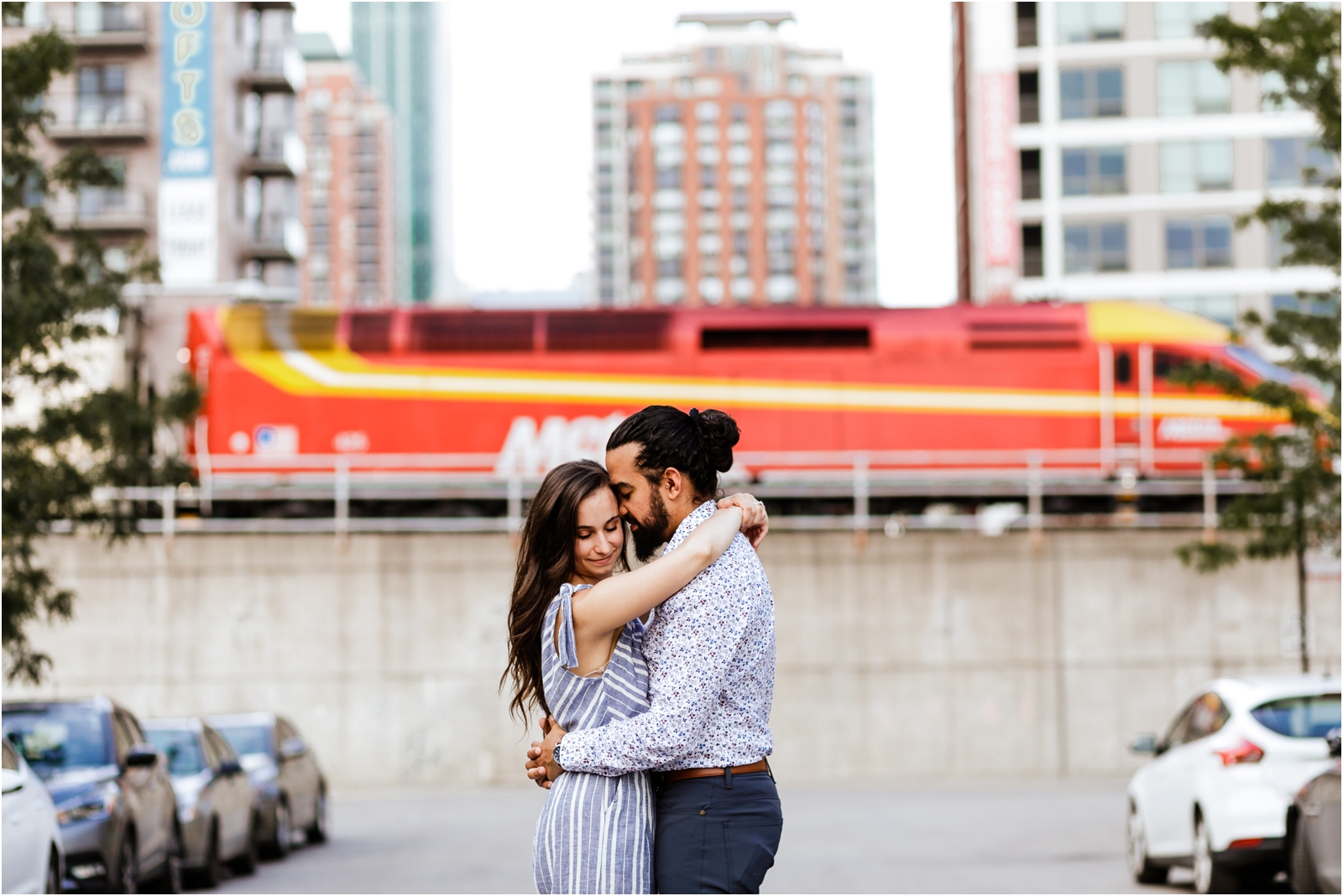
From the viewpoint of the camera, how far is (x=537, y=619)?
4.18 metres

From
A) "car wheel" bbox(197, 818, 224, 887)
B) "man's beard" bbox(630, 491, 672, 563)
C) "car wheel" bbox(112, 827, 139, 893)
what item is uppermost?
"man's beard" bbox(630, 491, 672, 563)

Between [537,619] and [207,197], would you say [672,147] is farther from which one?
[537,619]

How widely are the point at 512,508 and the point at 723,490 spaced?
71.4 ft

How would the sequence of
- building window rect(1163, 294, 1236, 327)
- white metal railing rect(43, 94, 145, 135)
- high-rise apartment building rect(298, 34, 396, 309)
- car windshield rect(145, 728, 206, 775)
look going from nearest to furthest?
car windshield rect(145, 728, 206, 775) → white metal railing rect(43, 94, 145, 135) → building window rect(1163, 294, 1236, 327) → high-rise apartment building rect(298, 34, 396, 309)

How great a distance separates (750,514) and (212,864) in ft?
34.8

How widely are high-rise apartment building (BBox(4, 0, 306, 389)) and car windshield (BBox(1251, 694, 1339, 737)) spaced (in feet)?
138

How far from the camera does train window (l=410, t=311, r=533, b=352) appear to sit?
28891 mm

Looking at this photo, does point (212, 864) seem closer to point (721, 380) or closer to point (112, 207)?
point (721, 380)

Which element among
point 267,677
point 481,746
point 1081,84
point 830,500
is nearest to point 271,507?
point 267,677

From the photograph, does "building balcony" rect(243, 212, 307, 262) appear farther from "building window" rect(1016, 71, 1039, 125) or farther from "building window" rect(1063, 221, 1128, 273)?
"building window" rect(1063, 221, 1128, 273)

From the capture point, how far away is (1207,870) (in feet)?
37.6

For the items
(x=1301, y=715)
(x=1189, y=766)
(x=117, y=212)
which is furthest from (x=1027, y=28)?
(x=1301, y=715)

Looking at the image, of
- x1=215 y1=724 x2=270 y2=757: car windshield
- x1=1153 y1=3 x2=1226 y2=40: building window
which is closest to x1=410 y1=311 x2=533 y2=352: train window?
x1=215 y1=724 x2=270 y2=757: car windshield

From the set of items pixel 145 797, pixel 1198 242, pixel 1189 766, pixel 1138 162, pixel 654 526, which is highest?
pixel 1138 162
